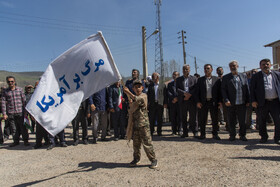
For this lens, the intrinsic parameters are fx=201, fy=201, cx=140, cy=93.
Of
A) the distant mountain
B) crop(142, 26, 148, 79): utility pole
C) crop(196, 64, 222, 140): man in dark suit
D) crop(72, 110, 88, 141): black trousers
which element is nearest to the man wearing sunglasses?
crop(72, 110, 88, 141): black trousers

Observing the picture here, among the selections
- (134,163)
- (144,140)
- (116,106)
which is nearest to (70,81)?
(144,140)

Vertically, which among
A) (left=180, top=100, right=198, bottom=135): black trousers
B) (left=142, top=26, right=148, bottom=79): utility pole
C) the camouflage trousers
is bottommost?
the camouflage trousers

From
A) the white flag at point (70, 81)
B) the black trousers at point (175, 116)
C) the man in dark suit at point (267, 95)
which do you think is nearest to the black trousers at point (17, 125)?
the white flag at point (70, 81)

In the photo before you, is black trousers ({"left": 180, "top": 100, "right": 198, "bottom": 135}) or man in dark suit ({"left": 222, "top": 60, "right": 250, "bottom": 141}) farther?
black trousers ({"left": 180, "top": 100, "right": 198, "bottom": 135})

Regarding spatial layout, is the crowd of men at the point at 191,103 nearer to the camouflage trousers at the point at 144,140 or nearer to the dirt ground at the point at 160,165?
the dirt ground at the point at 160,165

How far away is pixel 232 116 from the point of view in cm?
611

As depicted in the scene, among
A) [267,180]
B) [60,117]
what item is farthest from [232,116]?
[60,117]

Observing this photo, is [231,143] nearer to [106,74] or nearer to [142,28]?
[106,74]

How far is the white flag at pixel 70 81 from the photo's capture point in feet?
11.3

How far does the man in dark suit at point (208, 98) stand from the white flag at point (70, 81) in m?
3.55

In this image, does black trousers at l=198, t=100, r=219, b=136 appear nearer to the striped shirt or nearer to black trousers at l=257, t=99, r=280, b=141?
black trousers at l=257, t=99, r=280, b=141

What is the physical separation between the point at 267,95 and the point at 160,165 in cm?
363

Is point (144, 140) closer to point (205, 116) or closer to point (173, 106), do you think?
point (205, 116)

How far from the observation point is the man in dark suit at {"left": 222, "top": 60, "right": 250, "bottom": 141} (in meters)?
5.94
